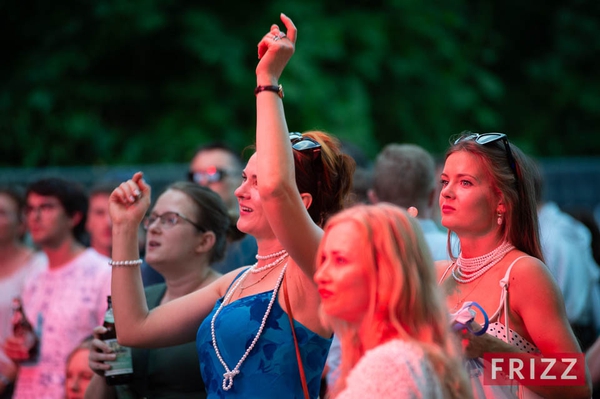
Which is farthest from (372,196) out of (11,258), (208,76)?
(208,76)

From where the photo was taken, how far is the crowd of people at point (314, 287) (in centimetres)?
211

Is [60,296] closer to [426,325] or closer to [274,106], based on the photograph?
[274,106]

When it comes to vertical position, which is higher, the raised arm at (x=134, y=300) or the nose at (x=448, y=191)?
the nose at (x=448, y=191)

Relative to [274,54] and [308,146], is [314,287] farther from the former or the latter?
[274,54]

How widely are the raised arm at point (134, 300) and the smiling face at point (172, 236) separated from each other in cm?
67

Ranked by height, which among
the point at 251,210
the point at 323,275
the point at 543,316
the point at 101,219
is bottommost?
the point at 543,316

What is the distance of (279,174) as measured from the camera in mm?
2426

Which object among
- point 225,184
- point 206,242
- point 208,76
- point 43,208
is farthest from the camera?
point 208,76

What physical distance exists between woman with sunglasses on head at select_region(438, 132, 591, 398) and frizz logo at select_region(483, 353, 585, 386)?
0.06 feet

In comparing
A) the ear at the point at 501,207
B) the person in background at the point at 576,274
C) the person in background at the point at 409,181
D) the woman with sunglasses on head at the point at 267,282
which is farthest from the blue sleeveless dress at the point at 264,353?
the person in background at the point at 576,274

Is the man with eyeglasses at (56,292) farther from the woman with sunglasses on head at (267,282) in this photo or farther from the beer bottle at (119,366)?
the woman with sunglasses on head at (267,282)

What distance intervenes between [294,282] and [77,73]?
840cm

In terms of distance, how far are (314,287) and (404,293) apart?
661 mm

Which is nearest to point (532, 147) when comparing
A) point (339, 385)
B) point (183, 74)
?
point (183, 74)
